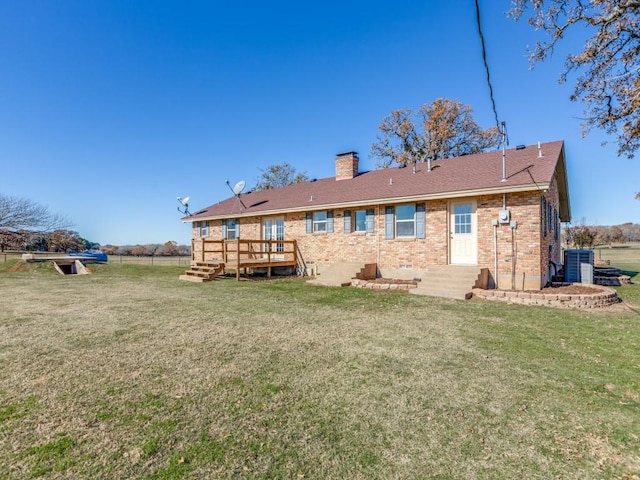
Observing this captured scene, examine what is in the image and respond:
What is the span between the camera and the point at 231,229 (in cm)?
1880

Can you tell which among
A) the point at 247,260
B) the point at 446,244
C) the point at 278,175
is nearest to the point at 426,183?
the point at 446,244

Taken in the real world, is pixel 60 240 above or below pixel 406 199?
below

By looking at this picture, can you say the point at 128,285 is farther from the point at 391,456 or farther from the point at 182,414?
the point at 391,456

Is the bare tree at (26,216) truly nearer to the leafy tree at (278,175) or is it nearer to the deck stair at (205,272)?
the deck stair at (205,272)

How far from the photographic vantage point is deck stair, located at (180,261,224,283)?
1391cm

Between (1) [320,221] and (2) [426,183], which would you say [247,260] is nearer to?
(1) [320,221]

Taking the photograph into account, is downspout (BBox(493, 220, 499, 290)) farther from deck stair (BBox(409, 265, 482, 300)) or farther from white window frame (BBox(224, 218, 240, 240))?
white window frame (BBox(224, 218, 240, 240))

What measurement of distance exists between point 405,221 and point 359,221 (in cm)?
201

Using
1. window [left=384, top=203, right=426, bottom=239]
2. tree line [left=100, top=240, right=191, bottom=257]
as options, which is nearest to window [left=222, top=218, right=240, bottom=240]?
window [left=384, top=203, right=426, bottom=239]

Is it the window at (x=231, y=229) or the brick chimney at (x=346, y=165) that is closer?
the brick chimney at (x=346, y=165)

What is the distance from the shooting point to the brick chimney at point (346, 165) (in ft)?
56.8

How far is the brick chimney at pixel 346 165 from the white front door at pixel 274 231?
Result: 3942 millimetres

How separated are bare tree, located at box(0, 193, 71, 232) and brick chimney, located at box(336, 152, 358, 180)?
1240 centimetres

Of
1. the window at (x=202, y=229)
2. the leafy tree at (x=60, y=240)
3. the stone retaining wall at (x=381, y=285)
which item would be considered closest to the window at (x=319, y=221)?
the stone retaining wall at (x=381, y=285)
